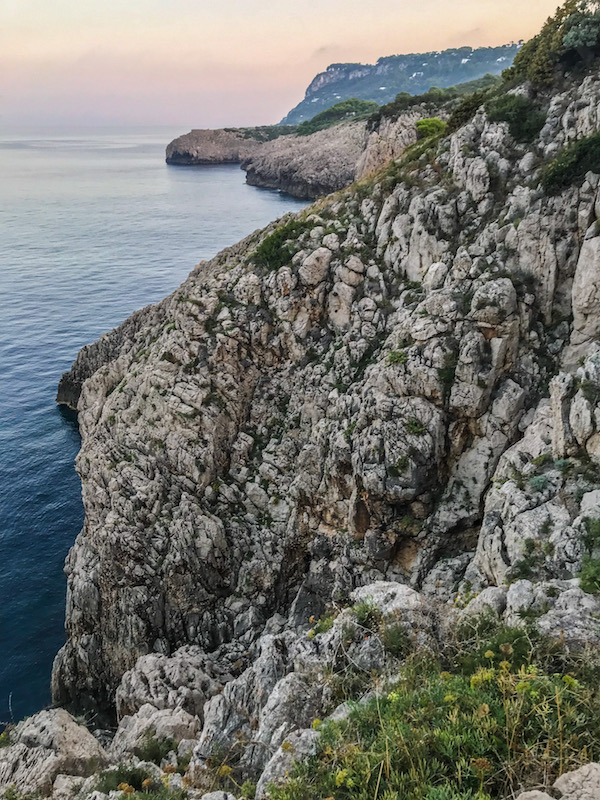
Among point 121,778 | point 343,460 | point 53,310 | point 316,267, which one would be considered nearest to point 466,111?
point 316,267

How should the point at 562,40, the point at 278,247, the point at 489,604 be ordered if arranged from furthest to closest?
1. the point at 278,247
2. the point at 562,40
3. the point at 489,604

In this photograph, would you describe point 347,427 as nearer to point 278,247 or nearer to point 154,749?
point 278,247

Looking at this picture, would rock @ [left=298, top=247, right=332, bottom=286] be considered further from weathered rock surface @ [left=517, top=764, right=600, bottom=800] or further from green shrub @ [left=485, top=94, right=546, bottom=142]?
weathered rock surface @ [left=517, top=764, right=600, bottom=800]

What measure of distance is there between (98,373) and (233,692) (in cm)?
3384

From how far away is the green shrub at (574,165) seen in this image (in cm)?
2281

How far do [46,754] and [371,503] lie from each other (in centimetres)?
1572

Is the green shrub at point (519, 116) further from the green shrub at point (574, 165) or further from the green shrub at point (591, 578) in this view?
the green shrub at point (591, 578)

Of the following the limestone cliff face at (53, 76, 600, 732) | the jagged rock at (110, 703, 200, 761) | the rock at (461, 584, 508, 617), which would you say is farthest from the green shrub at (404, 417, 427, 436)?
the jagged rock at (110, 703, 200, 761)

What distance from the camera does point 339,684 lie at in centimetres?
1333

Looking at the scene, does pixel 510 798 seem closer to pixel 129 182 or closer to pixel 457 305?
pixel 457 305

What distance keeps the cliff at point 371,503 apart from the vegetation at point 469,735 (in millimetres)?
59

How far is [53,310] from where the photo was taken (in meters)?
75.8

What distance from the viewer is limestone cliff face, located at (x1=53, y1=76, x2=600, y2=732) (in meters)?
21.0

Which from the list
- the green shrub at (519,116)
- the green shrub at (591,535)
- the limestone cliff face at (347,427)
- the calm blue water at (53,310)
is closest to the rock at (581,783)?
the limestone cliff face at (347,427)
